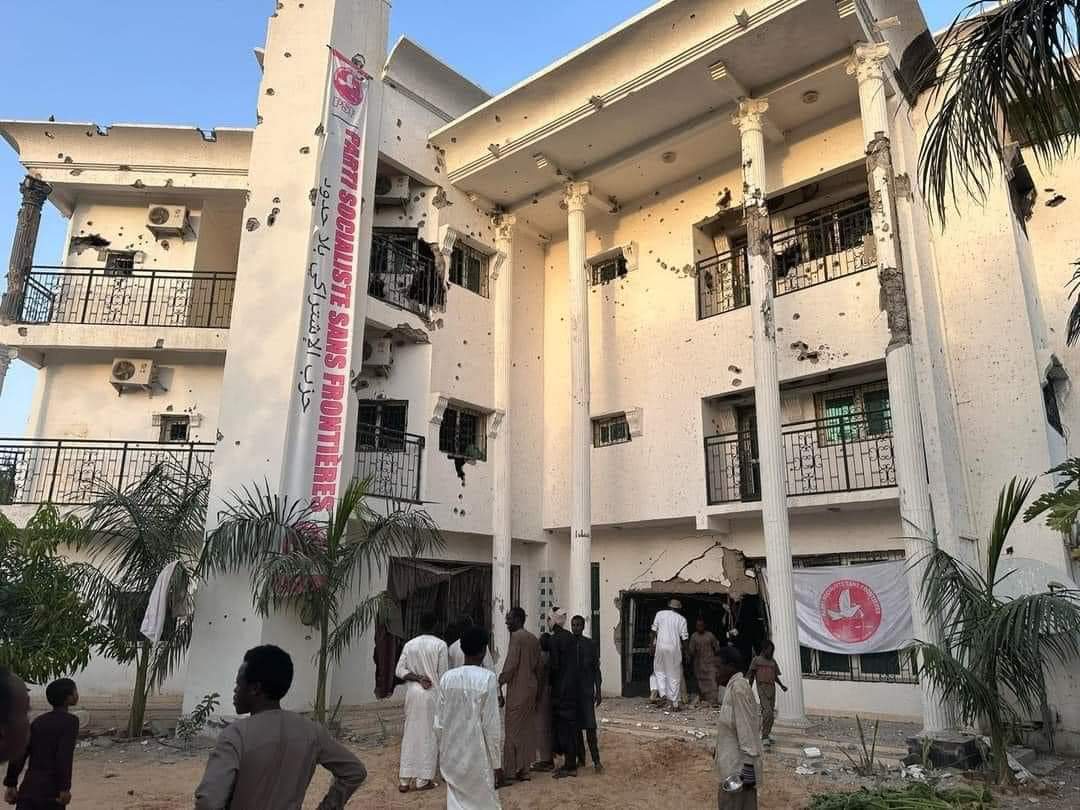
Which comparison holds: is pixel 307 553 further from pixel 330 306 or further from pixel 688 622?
pixel 688 622

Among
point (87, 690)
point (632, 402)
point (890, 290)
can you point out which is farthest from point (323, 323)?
point (890, 290)

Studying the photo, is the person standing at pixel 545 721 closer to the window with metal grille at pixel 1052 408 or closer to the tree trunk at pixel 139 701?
the tree trunk at pixel 139 701

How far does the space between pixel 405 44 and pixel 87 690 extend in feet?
38.6

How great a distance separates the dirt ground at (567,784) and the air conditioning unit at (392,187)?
9476 mm

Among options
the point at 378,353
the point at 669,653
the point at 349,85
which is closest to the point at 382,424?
the point at 378,353

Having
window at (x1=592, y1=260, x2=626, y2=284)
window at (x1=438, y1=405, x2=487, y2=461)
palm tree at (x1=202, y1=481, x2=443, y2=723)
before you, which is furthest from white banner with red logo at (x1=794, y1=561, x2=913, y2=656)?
window at (x1=592, y1=260, x2=626, y2=284)

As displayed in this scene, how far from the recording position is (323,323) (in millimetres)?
10406

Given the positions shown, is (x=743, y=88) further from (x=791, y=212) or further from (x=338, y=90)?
(x=338, y=90)

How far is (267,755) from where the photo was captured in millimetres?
2516

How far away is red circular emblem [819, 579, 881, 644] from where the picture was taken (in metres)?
10.4

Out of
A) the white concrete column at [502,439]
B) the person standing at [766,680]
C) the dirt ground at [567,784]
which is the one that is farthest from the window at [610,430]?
the dirt ground at [567,784]

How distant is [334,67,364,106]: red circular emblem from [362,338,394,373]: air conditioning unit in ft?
12.6

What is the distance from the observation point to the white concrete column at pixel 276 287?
9219 millimetres

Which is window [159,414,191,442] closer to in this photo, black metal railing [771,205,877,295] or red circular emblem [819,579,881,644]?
black metal railing [771,205,877,295]
